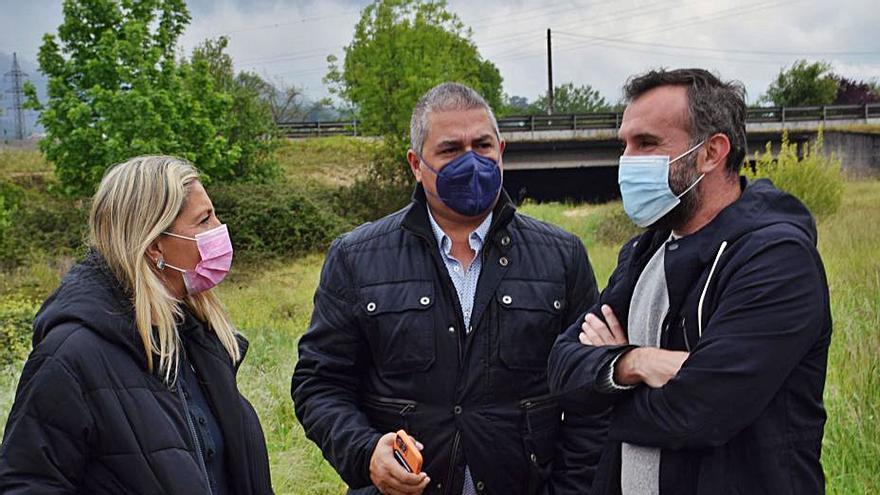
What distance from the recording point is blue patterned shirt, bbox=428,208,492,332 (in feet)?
10.1

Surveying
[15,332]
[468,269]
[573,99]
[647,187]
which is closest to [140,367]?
[468,269]

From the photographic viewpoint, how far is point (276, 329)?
10.7 m

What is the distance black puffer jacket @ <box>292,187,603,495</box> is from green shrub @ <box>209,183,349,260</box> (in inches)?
739

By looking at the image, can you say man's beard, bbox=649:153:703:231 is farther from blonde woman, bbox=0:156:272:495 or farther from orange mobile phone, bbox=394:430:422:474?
blonde woman, bbox=0:156:272:495

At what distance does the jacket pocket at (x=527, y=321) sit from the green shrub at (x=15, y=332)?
7.41 meters

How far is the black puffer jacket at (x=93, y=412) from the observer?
2.38 meters

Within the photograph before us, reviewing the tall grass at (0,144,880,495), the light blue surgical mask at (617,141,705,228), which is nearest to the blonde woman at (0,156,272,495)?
the light blue surgical mask at (617,141,705,228)

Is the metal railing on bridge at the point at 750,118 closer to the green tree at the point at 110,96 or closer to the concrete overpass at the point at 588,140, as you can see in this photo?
the concrete overpass at the point at 588,140

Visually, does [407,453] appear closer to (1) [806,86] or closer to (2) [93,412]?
(2) [93,412]

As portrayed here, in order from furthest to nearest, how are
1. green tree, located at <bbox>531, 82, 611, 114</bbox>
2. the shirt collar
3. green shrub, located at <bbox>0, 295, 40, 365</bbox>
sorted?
green tree, located at <bbox>531, 82, 611, 114</bbox> → green shrub, located at <bbox>0, 295, 40, 365</bbox> → the shirt collar

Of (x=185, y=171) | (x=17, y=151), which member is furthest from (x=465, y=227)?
(x=17, y=151)

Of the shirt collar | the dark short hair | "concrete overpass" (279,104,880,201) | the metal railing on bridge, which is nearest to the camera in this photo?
the dark short hair

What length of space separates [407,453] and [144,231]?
46.0 inches

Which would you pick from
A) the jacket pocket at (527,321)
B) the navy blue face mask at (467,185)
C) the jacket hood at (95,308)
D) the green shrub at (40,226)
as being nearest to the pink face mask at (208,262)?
the jacket hood at (95,308)
